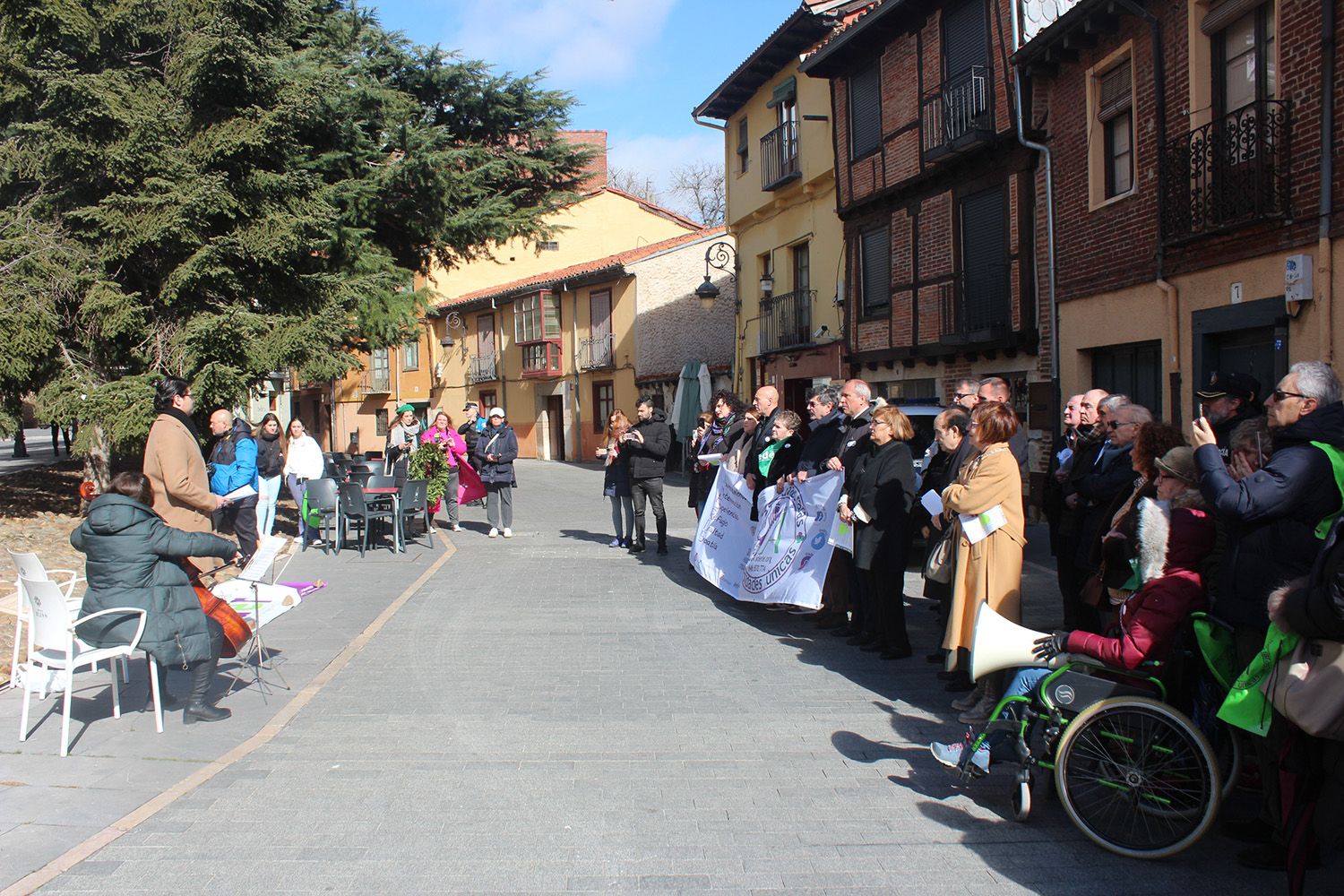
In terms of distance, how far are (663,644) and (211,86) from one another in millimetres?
10053

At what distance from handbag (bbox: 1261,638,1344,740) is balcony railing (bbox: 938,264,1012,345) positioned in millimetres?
12462

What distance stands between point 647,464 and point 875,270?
908 cm

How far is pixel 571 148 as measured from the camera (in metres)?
20.9

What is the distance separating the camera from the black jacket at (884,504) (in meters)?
7.33

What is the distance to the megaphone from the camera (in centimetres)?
479

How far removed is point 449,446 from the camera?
50.2 ft

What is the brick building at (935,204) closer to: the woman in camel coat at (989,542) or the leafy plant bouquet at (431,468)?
the leafy plant bouquet at (431,468)

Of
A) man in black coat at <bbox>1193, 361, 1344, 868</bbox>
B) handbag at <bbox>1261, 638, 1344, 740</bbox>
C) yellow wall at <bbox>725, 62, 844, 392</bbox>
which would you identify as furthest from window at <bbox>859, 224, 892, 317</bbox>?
handbag at <bbox>1261, 638, 1344, 740</bbox>

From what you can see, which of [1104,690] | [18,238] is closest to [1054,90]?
[1104,690]

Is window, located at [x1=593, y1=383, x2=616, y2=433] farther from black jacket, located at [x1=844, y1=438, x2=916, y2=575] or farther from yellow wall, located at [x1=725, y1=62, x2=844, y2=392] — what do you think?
black jacket, located at [x1=844, y1=438, x2=916, y2=575]

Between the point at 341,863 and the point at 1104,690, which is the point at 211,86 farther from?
the point at 1104,690

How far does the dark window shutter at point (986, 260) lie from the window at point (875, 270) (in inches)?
97.0

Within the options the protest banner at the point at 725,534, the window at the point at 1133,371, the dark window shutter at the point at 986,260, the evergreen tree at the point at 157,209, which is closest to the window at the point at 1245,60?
the window at the point at 1133,371

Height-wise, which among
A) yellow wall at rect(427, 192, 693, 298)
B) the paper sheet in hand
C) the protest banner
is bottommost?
the protest banner
